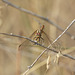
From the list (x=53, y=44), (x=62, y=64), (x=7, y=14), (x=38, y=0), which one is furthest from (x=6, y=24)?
(x=53, y=44)

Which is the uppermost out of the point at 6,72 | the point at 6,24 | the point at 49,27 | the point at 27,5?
the point at 27,5

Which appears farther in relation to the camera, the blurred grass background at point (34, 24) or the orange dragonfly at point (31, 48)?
the blurred grass background at point (34, 24)

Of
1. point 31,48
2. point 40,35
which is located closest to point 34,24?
point 31,48

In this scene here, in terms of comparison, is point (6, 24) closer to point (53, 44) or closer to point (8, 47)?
point (8, 47)

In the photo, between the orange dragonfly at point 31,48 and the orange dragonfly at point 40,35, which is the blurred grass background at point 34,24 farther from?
the orange dragonfly at point 40,35

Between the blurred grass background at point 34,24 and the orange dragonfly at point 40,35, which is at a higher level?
the orange dragonfly at point 40,35

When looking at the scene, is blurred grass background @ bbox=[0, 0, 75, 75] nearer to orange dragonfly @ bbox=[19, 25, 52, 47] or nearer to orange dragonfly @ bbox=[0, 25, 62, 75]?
orange dragonfly @ bbox=[0, 25, 62, 75]

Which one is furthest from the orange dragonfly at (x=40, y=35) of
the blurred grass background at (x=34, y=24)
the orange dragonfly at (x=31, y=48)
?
the blurred grass background at (x=34, y=24)

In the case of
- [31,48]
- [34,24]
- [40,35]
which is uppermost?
[40,35]

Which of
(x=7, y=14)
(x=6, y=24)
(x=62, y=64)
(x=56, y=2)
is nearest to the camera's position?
(x=62, y=64)

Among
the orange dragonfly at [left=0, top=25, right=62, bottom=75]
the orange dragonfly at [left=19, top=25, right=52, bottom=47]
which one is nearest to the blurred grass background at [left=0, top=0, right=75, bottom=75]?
the orange dragonfly at [left=0, top=25, right=62, bottom=75]

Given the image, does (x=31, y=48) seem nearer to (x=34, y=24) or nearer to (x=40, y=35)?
(x=34, y=24)
